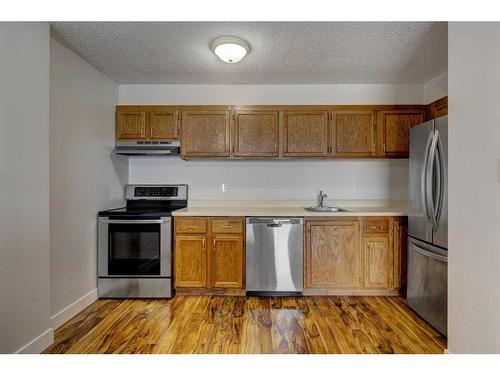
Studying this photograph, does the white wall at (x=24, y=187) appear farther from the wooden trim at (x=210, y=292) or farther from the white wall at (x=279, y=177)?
the white wall at (x=279, y=177)

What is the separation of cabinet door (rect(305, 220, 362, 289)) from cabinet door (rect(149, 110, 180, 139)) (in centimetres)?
188

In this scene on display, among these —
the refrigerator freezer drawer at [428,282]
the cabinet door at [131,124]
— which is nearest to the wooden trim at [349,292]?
the refrigerator freezer drawer at [428,282]

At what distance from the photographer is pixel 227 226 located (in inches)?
119

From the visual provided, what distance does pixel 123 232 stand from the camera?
9.75ft

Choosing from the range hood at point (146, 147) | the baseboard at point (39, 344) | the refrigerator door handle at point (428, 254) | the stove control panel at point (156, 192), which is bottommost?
the baseboard at point (39, 344)

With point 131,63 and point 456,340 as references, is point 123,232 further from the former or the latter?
point 456,340

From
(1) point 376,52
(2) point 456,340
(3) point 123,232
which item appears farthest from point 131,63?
(2) point 456,340

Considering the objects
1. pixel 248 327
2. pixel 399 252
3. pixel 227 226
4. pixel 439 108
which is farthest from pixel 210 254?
pixel 439 108

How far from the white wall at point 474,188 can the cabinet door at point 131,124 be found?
2.97m

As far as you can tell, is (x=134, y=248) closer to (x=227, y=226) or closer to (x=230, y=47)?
(x=227, y=226)

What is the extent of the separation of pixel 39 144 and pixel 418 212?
3.04 meters

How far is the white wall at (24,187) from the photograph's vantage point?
1665 mm

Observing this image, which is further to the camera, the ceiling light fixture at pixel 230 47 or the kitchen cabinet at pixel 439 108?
the kitchen cabinet at pixel 439 108
